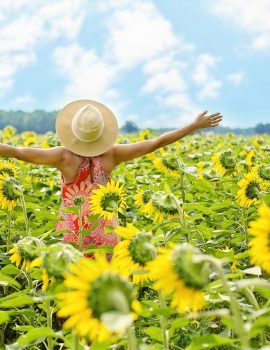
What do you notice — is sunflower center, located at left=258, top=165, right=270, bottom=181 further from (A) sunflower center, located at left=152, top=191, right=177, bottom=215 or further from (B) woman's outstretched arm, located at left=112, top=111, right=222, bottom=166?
(A) sunflower center, located at left=152, top=191, right=177, bottom=215

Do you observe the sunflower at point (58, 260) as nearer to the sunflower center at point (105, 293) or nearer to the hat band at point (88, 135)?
the sunflower center at point (105, 293)

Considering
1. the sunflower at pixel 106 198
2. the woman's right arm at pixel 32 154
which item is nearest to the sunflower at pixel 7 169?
the woman's right arm at pixel 32 154

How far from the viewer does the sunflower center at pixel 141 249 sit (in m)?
1.65

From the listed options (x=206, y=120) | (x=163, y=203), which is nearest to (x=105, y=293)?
(x=163, y=203)

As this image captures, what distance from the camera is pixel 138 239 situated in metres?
1.68

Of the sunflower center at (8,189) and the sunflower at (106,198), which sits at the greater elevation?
the sunflower center at (8,189)

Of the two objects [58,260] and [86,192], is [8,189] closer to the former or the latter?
[86,192]

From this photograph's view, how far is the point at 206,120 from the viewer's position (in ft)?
11.4

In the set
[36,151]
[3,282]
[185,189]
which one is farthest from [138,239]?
[185,189]

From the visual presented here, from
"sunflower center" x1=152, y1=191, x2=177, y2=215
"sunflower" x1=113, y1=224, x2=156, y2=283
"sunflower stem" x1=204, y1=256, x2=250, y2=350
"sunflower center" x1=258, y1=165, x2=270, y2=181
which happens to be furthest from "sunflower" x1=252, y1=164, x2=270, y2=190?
"sunflower stem" x1=204, y1=256, x2=250, y2=350

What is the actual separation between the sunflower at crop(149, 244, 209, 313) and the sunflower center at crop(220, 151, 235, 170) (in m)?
2.64

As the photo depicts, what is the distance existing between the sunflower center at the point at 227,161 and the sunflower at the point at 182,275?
264 centimetres

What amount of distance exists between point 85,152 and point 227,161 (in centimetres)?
98

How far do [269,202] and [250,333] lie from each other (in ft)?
5.57
